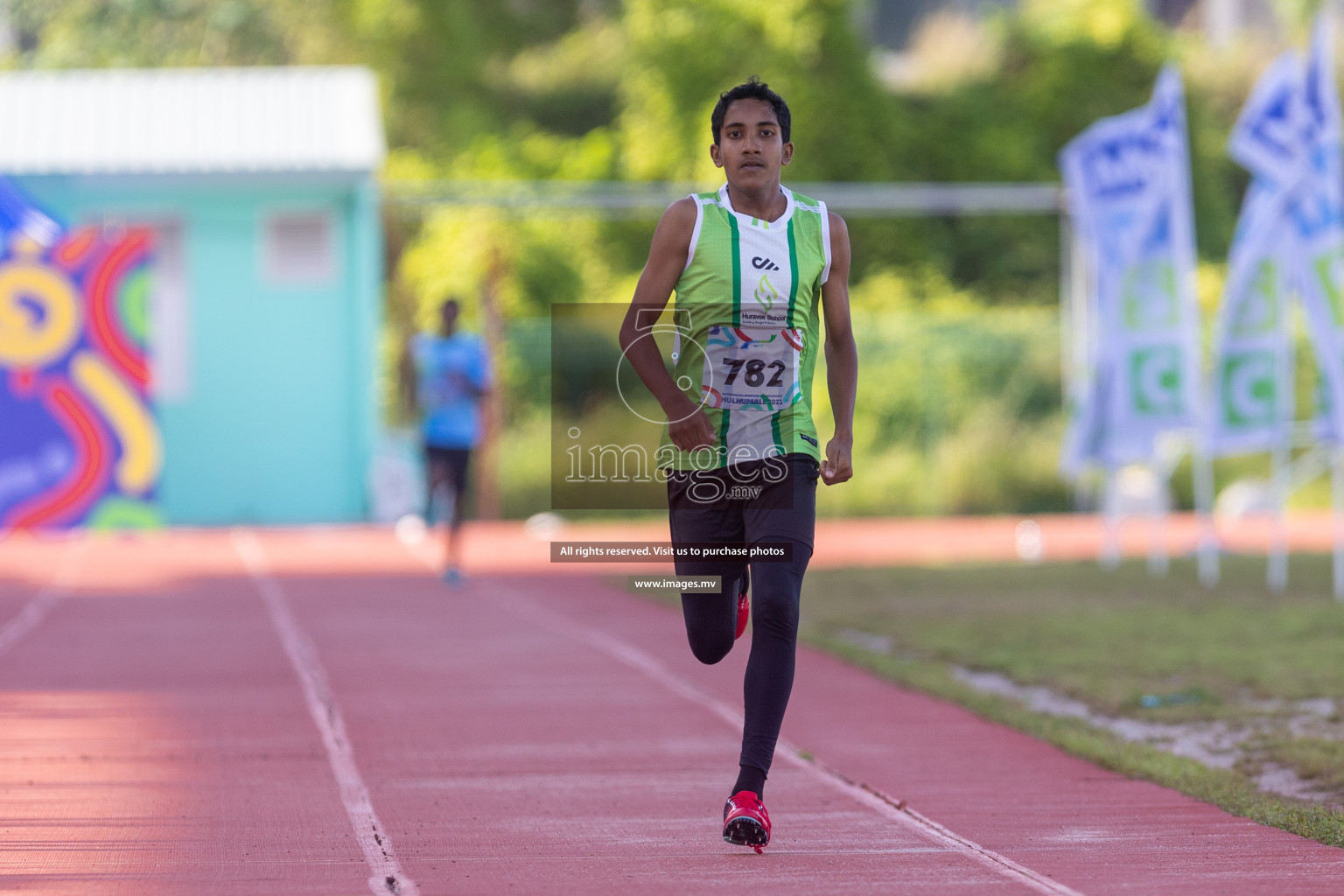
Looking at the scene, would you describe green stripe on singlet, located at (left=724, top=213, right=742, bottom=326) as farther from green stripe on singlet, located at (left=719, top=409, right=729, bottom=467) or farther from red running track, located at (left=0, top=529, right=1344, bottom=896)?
red running track, located at (left=0, top=529, right=1344, bottom=896)

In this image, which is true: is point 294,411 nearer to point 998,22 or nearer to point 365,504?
point 365,504

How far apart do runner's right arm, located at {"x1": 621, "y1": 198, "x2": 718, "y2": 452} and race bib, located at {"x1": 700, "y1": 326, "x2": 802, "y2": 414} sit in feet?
0.32

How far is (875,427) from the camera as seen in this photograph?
25250 mm

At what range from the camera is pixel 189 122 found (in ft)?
76.3

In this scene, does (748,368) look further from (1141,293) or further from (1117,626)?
(1141,293)

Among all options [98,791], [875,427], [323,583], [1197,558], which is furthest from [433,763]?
[875,427]

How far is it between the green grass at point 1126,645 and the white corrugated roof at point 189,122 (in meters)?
10.2

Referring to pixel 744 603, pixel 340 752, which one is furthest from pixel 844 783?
pixel 340 752

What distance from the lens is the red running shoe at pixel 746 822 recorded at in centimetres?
518

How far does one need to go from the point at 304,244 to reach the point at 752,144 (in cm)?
1875

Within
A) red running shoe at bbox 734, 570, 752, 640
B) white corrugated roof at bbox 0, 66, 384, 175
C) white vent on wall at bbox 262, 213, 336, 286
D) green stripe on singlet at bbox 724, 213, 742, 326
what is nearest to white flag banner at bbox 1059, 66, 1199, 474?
red running shoe at bbox 734, 570, 752, 640

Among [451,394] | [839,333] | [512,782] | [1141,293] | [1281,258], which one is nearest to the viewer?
[839,333]

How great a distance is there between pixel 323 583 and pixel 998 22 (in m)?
25.3

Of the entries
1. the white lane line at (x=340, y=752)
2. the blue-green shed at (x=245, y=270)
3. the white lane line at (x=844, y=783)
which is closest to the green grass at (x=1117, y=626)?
the white lane line at (x=844, y=783)
